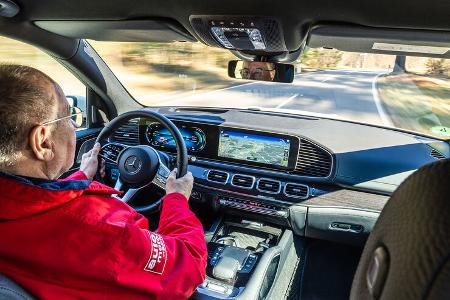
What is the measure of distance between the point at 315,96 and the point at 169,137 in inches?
122

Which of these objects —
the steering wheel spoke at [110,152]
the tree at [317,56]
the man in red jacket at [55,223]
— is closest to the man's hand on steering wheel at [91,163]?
the steering wheel spoke at [110,152]

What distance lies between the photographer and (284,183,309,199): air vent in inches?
130

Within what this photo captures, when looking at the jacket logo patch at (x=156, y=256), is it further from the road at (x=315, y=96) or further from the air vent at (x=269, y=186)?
the road at (x=315, y=96)

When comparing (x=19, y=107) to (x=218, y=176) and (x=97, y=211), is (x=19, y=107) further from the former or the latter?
(x=218, y=176)

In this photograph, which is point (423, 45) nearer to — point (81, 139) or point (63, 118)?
point (63, 118)

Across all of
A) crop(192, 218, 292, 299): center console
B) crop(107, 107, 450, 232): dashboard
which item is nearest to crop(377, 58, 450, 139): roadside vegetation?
crop(107, 107, 450, 232): dashboard

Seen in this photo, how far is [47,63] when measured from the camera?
328 cm

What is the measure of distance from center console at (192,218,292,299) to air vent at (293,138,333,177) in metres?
0.56

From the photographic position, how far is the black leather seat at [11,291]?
129 cm

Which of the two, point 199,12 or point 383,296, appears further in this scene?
point 199,12

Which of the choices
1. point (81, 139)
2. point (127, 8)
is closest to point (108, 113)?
point (81, 139)

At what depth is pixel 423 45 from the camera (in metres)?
2.14

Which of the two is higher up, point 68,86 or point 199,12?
point 199,12

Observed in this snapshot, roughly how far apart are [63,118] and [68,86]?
2172mm
